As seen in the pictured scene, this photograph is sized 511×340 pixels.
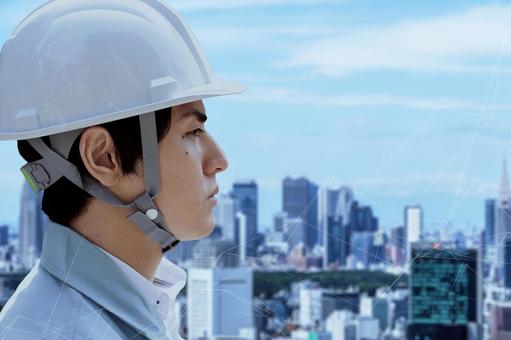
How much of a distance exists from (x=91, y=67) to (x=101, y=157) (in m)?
0.14

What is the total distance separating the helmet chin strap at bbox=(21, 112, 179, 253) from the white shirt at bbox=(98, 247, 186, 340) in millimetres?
65

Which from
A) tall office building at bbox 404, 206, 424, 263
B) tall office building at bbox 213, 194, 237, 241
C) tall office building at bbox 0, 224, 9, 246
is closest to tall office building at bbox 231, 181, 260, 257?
tall office building at bbox 213, 194, 237, 241

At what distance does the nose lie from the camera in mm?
1360

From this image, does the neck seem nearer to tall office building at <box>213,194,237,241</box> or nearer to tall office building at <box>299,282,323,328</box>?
tall office building at <box>299,282,323,328</box>

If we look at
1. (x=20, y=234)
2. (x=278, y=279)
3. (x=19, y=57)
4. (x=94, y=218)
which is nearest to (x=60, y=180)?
(x=94, y=218)

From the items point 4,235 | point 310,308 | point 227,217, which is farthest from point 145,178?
point 4,235

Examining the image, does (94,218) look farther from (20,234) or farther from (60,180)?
(20,234)

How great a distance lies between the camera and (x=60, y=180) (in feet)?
4.57

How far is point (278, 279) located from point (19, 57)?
2303cm

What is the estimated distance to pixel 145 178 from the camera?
4.43 feet

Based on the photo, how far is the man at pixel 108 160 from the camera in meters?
1.32

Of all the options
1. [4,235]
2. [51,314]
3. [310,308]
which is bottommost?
[51,314]

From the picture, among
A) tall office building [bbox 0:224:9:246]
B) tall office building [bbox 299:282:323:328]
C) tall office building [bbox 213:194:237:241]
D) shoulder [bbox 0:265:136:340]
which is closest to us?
shoulder [bbox 0:265:136:340]

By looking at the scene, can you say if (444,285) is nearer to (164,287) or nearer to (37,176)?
(164,287)
